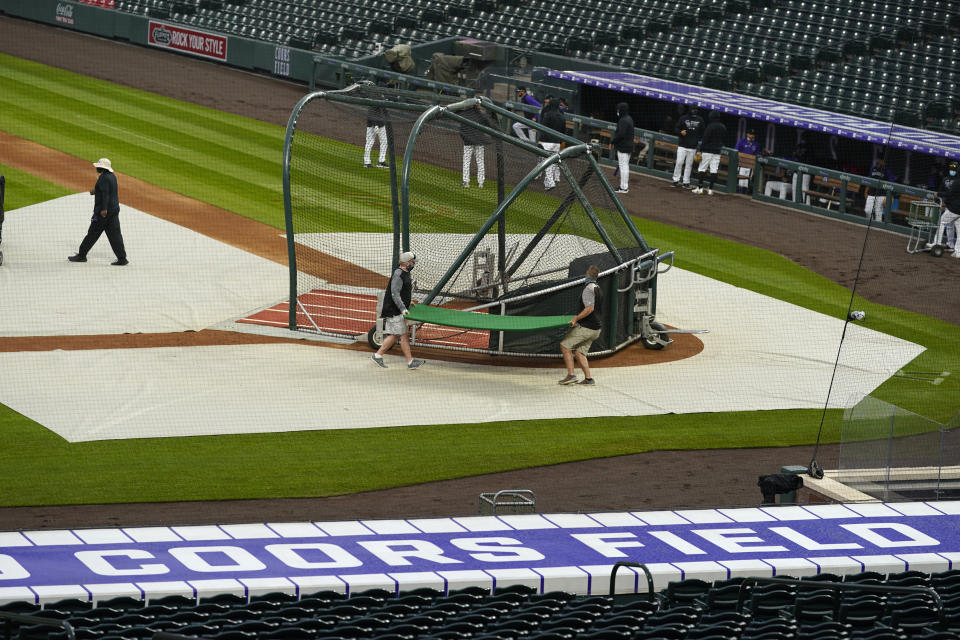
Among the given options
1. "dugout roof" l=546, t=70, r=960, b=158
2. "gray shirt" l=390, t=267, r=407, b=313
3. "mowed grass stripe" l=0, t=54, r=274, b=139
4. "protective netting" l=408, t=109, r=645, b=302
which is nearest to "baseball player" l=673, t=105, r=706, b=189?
"dugout roof" l=546, t=70, r=960, b=158

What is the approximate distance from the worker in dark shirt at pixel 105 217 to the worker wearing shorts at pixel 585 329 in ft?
24.2

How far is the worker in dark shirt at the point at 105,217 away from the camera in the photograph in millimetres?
19397

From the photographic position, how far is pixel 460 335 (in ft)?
57.5

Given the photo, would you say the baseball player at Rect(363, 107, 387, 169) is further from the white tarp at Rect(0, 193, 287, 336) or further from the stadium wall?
the stadium wall

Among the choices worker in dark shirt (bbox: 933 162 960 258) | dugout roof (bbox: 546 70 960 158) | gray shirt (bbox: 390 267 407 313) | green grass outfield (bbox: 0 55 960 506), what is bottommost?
green grass outfield (bbox: 0 55 960 506)

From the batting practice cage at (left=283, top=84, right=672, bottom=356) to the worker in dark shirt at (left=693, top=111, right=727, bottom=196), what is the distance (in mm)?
8692

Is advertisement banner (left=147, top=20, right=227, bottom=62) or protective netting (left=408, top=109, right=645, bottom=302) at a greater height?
advertisement banner (left=147, top=20, right=227, bottom=62)

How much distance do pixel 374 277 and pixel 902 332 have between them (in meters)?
7.49

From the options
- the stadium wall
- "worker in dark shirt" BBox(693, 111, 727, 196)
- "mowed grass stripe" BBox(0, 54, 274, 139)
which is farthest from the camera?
the stadium wall

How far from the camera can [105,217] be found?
1958 centimetres

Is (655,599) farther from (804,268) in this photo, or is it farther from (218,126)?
(218,126)

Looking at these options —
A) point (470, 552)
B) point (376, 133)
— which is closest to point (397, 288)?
point (376, 133)

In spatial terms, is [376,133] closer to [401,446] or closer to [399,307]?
[399,307]

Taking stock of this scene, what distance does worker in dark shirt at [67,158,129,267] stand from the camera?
764 inches
